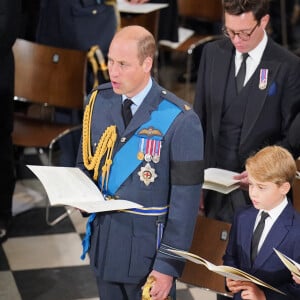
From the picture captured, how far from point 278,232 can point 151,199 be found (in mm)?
477

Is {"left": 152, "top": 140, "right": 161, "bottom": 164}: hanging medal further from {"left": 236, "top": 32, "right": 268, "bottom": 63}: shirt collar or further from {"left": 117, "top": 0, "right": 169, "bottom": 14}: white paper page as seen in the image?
{"left": 117, "top": 0, "right": 169, "bottom": 14}: white paper page

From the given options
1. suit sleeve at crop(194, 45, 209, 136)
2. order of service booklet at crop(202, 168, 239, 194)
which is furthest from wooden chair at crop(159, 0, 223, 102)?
order of service booklet at crop(202, 168, 239, 194)

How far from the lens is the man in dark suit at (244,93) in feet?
12.8

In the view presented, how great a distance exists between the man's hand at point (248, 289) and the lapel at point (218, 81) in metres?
1.08

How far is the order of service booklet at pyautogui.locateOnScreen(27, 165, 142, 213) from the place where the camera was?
307 centimetres

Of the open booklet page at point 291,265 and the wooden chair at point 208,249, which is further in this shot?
the wooden chair at point 208,249

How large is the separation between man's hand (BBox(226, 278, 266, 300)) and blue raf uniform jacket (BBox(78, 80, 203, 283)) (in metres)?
0.22

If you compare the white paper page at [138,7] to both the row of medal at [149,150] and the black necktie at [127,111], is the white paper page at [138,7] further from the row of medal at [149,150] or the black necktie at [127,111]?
the row of medal at [149,150]

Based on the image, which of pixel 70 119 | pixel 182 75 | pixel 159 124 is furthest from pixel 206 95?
pixel 182 75

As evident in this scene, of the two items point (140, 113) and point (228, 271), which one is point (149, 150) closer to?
point (140, 113)

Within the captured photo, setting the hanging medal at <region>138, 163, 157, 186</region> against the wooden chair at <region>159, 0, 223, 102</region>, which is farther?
the wooden chair at <region>159, 0, 223, 102</region>

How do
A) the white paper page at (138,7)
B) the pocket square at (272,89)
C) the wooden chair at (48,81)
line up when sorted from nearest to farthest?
the pocket square at (272,89), the wooden chair at (48,81), the white paper page at (138,7)

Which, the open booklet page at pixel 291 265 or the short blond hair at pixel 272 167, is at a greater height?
the short blond hair at pixel 272 167

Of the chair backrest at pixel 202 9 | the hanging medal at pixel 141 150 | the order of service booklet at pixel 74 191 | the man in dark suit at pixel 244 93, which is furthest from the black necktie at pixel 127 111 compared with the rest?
the chair backrest at pixel 202 9
